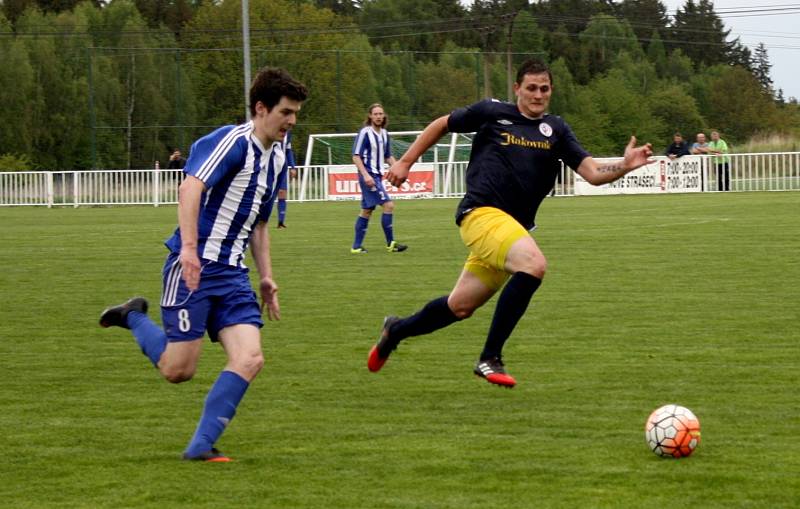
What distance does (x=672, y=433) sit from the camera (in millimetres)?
5742

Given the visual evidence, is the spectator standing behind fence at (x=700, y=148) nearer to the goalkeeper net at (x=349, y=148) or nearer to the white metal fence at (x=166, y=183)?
the white metal fence at (x=166, y=183)

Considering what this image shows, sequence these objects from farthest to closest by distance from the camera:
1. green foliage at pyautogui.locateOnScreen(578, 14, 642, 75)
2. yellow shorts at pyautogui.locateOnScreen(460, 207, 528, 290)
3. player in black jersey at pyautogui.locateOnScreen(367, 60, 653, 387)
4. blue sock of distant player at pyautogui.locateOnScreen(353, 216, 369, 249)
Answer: green foliage at pyautogui.locateOnScreen(578, 14, 642, 75) < blue sock of distant player at pyautogui.locateOnScreen(353, 216, 369, 249) < player in black jersey at pyautogui.locateOnScreen(367, 60, 653, 387) < yellow shorts at pyautogui.locateOnScreen(460, 207, 528, 290)

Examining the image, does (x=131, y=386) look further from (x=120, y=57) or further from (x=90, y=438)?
(x=120, y=57)

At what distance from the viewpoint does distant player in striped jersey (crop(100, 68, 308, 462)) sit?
19.4 feet

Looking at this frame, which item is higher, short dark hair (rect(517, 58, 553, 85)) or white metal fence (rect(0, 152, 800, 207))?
short dark hair (rect(517, 58, 553, 85))

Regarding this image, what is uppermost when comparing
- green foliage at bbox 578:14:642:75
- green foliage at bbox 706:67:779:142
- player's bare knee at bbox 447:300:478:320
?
green foliage at bbox 578:14:642:75

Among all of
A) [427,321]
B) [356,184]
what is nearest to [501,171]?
[427,321]

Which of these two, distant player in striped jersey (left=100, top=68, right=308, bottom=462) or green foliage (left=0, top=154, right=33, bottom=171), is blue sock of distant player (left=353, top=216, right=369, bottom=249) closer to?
distant player in striped jersey (left=100, top=68, right=308, bottom=462)

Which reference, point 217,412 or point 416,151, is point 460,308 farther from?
point 217,412

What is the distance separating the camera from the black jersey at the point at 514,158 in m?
7.76

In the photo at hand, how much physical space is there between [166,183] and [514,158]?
31.5 meters

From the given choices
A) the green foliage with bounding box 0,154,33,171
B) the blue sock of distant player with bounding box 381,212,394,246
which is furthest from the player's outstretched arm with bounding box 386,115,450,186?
the green foliage with bounding box 0,154,33,171

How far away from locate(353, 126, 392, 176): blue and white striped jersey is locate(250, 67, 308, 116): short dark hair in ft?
41.5

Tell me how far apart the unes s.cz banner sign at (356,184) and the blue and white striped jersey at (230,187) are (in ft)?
102
